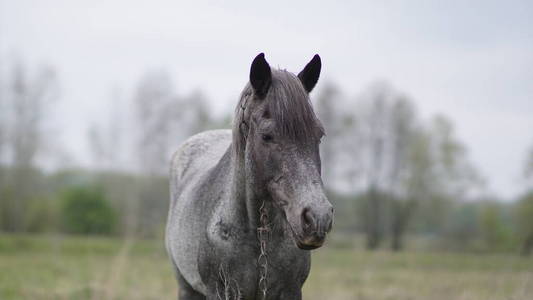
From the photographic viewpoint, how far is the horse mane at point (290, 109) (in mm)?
2664

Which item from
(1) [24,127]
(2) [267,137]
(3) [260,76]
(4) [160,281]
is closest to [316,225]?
(2) [267,137]

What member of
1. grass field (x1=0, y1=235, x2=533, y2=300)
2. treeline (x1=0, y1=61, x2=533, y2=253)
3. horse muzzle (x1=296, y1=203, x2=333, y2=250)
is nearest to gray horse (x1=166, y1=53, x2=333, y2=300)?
horse muzzle (x1=296, y1=203, x2=333, y2=250)

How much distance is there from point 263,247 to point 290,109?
92 centimetres

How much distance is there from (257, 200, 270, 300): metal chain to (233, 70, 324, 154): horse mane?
55 cm

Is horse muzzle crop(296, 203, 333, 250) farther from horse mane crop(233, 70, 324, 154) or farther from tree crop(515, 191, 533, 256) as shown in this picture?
tree crop(515, 191, 533, 256)

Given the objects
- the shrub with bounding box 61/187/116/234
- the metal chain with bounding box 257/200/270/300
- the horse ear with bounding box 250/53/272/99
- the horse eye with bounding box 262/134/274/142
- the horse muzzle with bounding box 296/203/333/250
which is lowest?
the shrub with bounding box 61/187/116/234

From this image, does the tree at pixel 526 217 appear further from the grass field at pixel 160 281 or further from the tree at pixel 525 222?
the grass field at pixel 160 281

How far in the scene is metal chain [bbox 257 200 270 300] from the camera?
2986 mm

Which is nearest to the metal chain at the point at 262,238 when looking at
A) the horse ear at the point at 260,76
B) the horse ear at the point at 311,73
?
the horse ear at the point at 260,76

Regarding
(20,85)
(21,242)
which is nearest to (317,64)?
(21,242)

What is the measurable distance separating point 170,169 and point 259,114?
3405mm

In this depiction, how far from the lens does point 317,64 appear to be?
3.12 m

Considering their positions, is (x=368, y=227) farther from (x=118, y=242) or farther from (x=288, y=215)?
(x=288, y=215)

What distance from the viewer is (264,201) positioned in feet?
9.62
